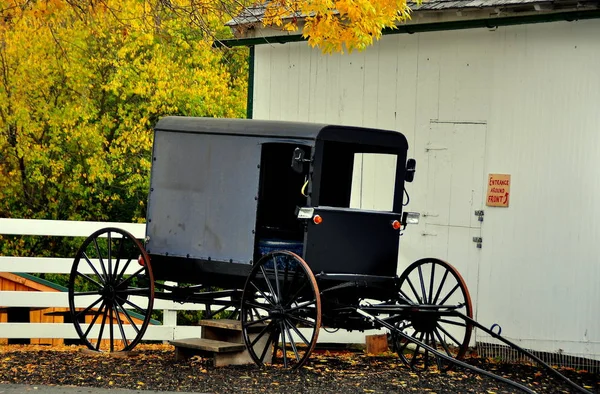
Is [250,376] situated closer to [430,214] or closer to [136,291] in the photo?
[136,291]

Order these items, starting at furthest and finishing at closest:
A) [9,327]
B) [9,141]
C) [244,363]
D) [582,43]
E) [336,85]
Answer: [9,141], [336,85], [9,327], [582,43], [244,363]

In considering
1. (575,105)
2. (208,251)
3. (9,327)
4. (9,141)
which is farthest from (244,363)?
(9,141)

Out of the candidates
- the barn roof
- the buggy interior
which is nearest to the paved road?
the buggy interior

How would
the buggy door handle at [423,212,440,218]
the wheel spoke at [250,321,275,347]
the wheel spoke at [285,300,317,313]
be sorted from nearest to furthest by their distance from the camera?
the wheel spoke at [285,300,317,313], the wheel spoke at [250,321,275,347], the buggy door handle at [423,212,440,218]

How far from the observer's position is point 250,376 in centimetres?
940

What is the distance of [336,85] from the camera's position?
13.8 m

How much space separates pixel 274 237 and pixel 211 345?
138cm

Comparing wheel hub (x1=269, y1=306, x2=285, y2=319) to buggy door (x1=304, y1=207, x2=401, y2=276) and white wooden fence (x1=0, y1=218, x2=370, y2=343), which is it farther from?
white wooden fence (x1=0, y1=218, x2=370, y2=343)

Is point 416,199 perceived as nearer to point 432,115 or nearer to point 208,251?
point 432,115

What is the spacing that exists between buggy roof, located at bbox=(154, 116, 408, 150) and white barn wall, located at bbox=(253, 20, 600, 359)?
2.21 meters

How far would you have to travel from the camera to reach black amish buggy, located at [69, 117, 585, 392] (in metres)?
9.66

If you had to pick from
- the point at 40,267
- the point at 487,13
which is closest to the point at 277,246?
the point at 40,267

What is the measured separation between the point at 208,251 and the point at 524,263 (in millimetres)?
3735

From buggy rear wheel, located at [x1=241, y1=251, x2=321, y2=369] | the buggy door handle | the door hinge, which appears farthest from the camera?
the buggy door handle
